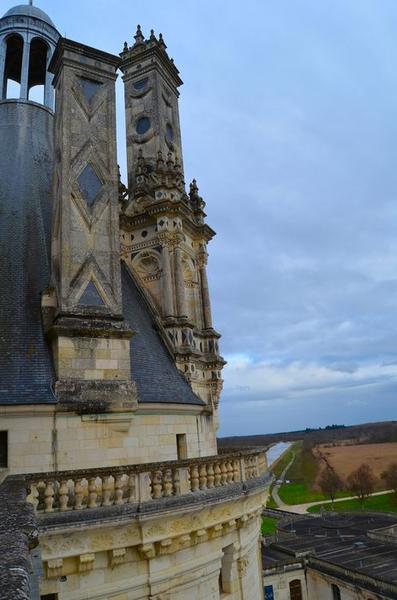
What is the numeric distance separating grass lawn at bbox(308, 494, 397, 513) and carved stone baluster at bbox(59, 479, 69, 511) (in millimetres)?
63332

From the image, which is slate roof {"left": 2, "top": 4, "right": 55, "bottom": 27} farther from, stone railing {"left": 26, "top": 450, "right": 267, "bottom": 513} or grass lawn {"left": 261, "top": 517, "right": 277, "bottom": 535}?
grass lawn {"left": 261, "top": 517, "right": 277, "bottom": 535}

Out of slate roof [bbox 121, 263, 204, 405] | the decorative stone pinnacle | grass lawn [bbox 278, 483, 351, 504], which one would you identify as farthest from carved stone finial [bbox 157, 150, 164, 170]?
grass lawn [bbox 278, 483, 351, 504]

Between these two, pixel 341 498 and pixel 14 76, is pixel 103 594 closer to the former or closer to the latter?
pixel 14 76

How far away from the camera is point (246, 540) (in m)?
9.66

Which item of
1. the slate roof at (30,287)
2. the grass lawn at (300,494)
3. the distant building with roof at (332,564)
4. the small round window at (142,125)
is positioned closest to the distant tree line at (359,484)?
the grass lawn at (300,494)

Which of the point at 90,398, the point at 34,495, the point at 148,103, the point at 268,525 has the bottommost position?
the point at 268,525

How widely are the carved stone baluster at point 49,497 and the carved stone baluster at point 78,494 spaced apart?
318 millimetres

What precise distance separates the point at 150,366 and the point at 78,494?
5.11 meters

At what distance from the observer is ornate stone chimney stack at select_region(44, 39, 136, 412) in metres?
9.18

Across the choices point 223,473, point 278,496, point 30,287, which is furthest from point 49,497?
point 278,496

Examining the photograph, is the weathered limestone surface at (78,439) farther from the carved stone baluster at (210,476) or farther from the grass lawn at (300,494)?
the grass lawn at (300,494)

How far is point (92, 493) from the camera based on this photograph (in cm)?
673

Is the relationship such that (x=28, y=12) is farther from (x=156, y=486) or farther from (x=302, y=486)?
(x=302, y=486)

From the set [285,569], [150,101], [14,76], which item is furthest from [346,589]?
[14,76]
